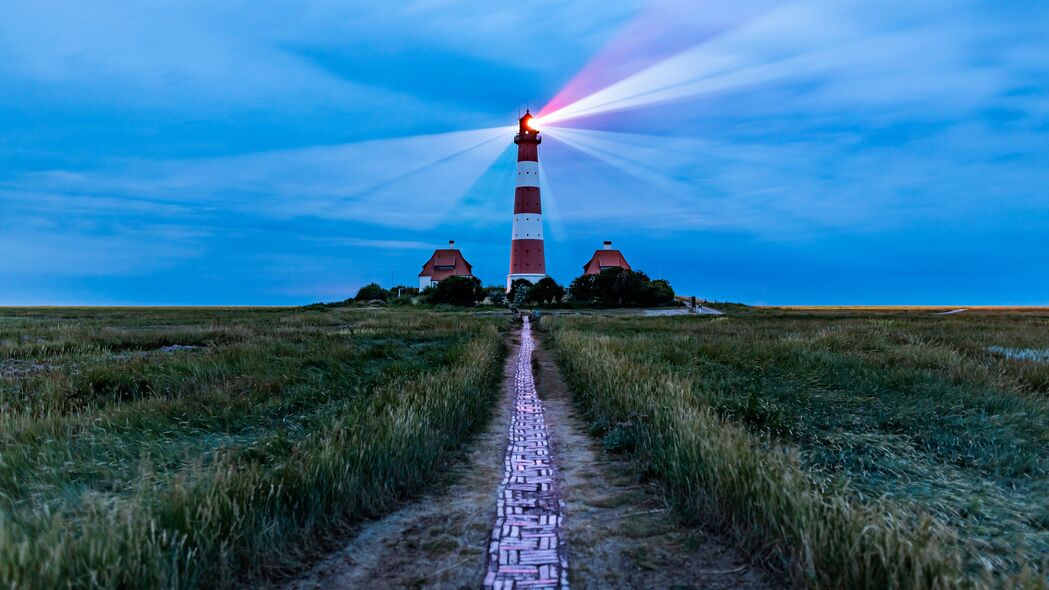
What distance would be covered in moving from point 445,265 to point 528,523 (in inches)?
2953

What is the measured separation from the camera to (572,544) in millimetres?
4125

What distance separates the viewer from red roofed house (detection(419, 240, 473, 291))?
255 ft

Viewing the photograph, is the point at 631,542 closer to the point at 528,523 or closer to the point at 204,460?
the point at 528,523

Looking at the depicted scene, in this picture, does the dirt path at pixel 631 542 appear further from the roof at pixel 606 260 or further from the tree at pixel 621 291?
the roof at pixel 606 260

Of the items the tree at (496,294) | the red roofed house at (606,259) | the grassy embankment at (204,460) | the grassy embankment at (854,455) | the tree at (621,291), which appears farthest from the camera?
the red roofed house at (606,259)

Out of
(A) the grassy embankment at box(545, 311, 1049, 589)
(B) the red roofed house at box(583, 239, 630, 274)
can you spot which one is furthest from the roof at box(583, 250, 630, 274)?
(A) the grassy embankment at box(545, 311, 1049, 589)

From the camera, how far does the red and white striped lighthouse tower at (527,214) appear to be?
60.2m

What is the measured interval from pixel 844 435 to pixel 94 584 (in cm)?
695

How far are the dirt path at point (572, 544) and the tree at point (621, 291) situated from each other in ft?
170

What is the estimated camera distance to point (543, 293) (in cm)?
6022

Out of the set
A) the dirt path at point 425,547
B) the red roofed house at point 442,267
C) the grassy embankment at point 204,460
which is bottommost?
the dirt path at point 425,547

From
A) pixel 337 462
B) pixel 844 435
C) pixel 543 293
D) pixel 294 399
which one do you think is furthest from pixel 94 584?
pixel 543 293

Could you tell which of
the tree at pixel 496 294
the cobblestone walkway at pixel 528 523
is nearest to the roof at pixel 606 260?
the tree at pixel 496 294

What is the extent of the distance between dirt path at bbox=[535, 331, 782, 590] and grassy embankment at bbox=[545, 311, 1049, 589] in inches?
8.7
